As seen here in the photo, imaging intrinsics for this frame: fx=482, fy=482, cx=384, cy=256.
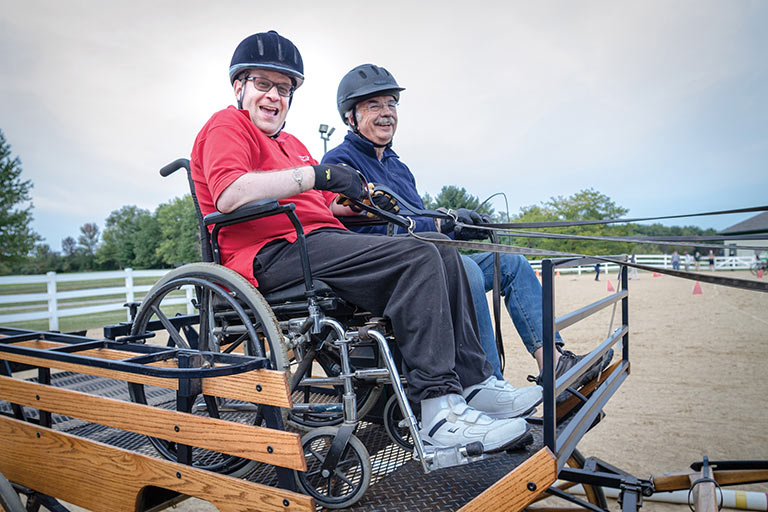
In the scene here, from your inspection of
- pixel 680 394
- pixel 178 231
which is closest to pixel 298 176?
pixel 680 394

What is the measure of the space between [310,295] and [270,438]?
1.83 feet

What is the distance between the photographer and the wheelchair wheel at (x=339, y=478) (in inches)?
68.9

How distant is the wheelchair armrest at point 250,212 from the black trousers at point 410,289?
0.22m

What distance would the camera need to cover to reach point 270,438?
151 centimetres

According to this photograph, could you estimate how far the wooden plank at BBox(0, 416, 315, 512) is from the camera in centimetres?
155

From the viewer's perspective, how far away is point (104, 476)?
1816mm

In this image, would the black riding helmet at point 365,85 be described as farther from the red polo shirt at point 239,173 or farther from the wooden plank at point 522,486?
the wooden plank at point 522,486

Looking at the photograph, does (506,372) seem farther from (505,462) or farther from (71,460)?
(71,460)

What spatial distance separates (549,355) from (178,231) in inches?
2655

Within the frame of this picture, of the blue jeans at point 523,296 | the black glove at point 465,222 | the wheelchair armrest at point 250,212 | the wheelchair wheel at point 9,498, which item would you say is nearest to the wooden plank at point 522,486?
the blue jeans at point 523,296

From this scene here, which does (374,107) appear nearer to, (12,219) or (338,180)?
(338,180)

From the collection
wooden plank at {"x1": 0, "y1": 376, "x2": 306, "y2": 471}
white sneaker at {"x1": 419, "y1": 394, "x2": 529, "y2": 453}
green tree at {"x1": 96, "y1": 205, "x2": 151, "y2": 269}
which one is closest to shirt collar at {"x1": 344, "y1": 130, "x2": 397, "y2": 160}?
white sneaker at {"x1": 419, "y1": 394, "x2": 529, "y2": 453}

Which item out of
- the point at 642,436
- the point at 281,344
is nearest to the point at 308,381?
the point at 281,344

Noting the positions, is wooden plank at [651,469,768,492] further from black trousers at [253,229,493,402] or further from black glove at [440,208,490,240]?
black glove at [440,208,490,240]
